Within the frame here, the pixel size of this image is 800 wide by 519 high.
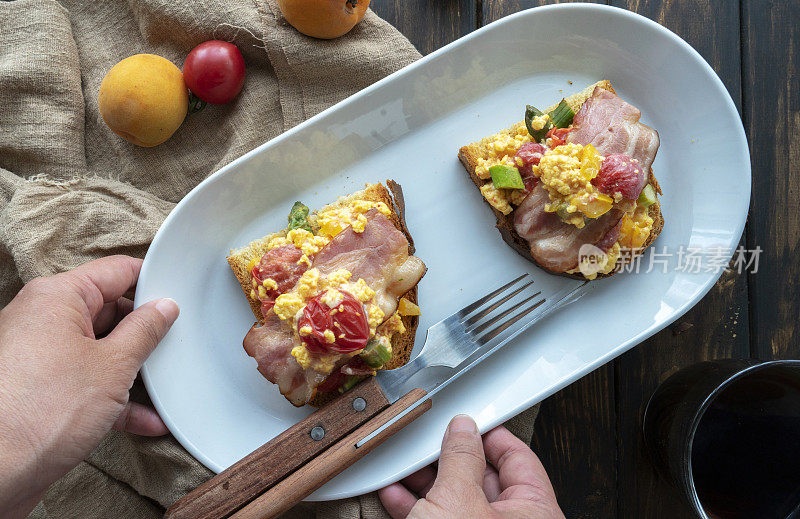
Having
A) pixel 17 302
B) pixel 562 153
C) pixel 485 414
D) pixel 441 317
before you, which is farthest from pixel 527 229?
pixel 17 302

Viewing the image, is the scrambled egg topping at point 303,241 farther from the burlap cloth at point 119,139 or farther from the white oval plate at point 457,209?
the burlap cloth at point 119,139

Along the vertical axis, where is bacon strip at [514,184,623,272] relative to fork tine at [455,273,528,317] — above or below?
above

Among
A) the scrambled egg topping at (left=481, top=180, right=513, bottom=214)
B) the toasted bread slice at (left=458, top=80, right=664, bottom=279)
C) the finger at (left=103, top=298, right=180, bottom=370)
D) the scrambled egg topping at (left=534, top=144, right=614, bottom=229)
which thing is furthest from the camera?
the toasted bread slice at (left=458, top=80, right=664, bottom=279)

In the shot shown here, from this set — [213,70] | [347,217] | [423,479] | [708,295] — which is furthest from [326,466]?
[708,295]

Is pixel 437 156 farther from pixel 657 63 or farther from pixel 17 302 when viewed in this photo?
pixel 17 302

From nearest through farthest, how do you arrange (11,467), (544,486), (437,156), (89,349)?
(11,467), (89,349), (544,486), (437,156)

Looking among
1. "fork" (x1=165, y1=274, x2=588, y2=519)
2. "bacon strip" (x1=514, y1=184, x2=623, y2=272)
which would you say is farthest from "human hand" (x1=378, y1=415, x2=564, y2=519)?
"bacon strip" (x1=514, y1=184, x2=623, y2=272)

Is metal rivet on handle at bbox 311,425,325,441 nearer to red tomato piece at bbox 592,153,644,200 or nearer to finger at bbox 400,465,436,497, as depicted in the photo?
finger at bbox 400,465,436,497
